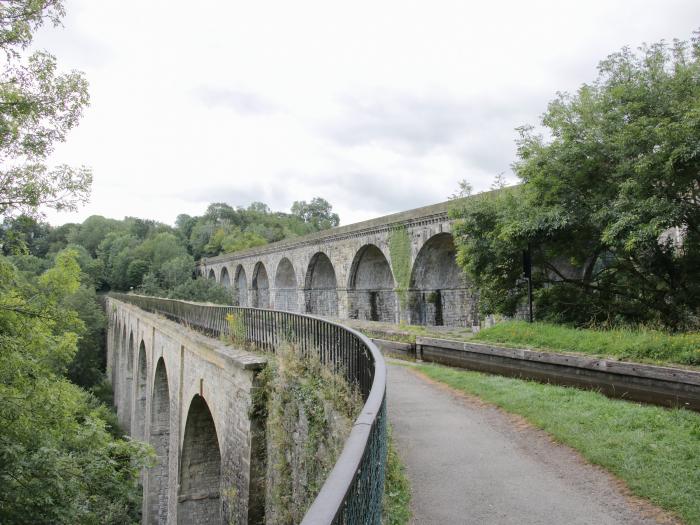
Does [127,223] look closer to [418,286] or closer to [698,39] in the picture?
[418,286]

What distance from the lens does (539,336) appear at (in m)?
9.84

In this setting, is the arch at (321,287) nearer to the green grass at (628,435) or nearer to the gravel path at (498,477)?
the green grass at (628,435)

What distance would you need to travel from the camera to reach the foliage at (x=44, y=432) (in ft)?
19.9

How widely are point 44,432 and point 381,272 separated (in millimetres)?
15518

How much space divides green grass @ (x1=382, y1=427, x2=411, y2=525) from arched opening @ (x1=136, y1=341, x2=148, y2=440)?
16.2 m

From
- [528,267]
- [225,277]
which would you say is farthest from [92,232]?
[528,267]

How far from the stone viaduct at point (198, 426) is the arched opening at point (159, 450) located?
0.03 m

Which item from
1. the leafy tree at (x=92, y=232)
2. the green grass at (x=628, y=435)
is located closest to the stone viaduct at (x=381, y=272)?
the green grass at (x=628, y=435)

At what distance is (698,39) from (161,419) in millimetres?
17104

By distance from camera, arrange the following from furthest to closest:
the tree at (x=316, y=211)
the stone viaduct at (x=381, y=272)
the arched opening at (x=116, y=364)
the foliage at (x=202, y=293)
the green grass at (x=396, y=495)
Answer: the tree at (x=316, y=211) → the foliage at (x=202, y=293) → the arched opening at (x=116, y=364) → the stone viaduct at (x=381, y=272) → the green grass at (x=396, y=495)

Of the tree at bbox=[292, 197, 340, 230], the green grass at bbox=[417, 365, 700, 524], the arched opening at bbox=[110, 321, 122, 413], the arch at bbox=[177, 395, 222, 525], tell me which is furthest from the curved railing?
the tree at bbox=[292, 197, 340, 230]

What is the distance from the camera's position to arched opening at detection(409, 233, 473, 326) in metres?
16.9

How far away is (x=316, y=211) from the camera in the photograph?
97250mm

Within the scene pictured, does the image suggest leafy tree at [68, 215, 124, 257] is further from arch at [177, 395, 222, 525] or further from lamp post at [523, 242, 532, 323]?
lamp post at [523, 242, 532, 323]
